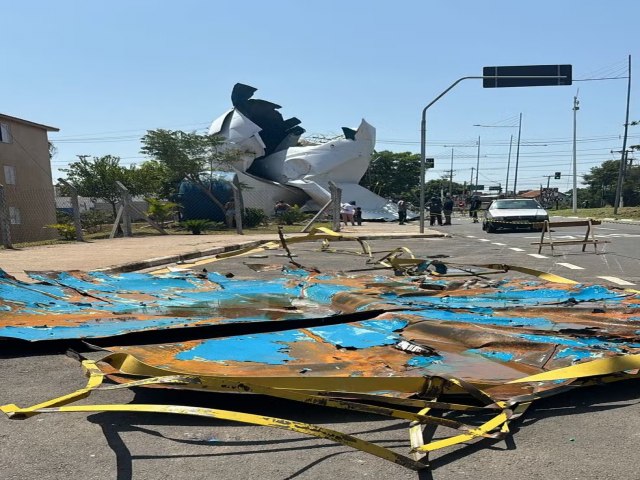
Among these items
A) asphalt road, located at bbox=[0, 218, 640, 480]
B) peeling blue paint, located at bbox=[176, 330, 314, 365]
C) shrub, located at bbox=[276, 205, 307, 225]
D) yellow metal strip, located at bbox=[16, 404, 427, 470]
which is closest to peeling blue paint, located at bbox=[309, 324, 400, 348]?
peeling blue paint, located at bbox=[176, 330, 314, 365]

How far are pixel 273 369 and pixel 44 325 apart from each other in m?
2.22

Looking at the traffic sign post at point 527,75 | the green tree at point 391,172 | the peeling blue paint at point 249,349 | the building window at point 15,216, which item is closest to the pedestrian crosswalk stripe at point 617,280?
the peeling blue paint at point 249,349

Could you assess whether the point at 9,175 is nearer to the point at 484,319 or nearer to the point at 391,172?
the point at 484,319

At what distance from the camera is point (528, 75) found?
18.1 metres

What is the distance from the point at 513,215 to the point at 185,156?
18252mm

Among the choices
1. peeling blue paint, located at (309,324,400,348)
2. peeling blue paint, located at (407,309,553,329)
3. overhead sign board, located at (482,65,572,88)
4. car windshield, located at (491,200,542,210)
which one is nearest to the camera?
peeling blue paint, located at (309,324,400,348)

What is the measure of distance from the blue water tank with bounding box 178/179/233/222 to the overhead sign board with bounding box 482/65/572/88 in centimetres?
1900

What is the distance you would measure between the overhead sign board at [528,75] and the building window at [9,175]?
2211 centimetres

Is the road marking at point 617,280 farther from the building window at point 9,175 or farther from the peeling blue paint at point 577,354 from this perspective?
the building window at point 9,175

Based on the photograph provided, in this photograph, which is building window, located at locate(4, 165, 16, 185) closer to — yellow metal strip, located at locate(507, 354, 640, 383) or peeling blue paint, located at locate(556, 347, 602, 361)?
peeling blue paint, located at locate(556, 347, 602, 361)

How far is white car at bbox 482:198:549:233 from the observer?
21.2m

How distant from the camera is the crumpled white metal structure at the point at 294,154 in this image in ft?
149

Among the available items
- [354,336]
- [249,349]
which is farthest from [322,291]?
[249,349]

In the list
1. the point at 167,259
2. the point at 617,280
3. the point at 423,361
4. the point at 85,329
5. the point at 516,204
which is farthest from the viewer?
the point at 516,204
